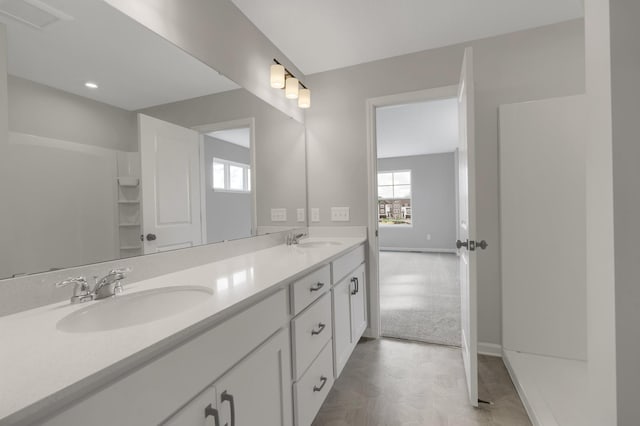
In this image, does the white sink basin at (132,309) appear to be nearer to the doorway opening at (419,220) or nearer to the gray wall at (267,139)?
the gray wall at (267,139)

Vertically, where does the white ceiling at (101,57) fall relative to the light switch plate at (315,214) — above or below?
above

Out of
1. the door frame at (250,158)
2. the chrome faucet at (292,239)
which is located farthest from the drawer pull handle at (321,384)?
the chrome faucet at (292,239)

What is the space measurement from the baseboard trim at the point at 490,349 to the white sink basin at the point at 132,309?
212 cm

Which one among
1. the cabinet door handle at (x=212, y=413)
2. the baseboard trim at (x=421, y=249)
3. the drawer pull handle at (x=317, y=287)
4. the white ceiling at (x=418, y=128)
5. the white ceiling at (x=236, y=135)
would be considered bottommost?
the baseboard trim at (x=421, y=249)

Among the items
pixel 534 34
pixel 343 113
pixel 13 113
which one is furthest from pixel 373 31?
pixel 13 113

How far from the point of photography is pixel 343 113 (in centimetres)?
256

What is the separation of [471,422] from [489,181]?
1.54 metres

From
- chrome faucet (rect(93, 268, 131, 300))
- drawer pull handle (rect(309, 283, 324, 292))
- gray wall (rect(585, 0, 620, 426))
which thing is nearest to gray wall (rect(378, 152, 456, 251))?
→ drawer pull handle (rect(309, 283, 324, 292))

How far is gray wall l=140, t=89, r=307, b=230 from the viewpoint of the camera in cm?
154

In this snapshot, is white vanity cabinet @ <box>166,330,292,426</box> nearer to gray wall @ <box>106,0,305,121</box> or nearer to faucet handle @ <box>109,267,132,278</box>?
faucet handle @ <box>109,267,132,278</box>

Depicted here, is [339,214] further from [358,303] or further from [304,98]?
[304,98]

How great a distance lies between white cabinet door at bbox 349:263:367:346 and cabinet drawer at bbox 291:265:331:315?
0.49 metres

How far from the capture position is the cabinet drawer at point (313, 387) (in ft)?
3.98

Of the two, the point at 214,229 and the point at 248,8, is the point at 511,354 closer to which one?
the point at 214,229
